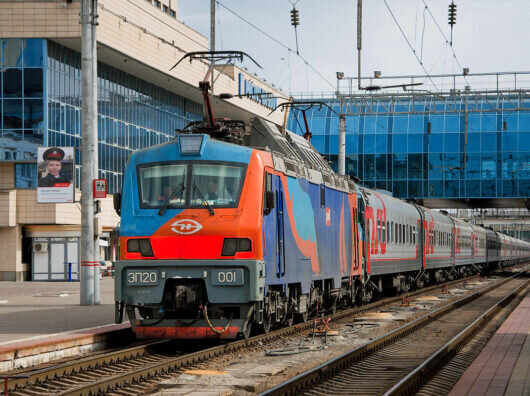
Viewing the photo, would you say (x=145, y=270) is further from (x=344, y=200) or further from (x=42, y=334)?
(x=344, y=200)

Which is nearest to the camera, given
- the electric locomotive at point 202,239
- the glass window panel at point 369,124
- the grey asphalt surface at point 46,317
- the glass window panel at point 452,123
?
the electric locomotive at point 202,239

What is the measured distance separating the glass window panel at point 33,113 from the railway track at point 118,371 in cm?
3320

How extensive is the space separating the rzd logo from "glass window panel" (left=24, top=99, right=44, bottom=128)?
3417 centimetres

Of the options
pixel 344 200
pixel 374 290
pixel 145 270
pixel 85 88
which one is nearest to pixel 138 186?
pixel 145 270

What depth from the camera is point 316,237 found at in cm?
1806

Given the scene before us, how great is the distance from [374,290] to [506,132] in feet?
140

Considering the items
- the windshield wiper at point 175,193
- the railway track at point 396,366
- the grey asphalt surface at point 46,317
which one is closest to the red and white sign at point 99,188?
the grey asphalt surface at point 46,317

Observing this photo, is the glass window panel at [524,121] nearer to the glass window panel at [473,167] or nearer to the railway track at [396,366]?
the glass window panel at [473,167]

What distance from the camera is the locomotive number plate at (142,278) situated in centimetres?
1396

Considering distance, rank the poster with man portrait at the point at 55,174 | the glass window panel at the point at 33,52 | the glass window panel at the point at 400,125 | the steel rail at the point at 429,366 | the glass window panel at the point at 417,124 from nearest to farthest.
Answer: the steel rail at the point at 429,366
the poster with man portrait at the point at 55,174
the glass window panel at the point at 33,52
the glass window panel at the point at 417,124
the glass window panel at the point at 400,125

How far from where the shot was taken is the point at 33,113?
46.7 meters

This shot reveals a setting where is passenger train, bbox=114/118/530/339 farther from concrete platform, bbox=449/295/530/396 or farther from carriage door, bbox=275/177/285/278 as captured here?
concrete platform, bbox=449/295/530/396

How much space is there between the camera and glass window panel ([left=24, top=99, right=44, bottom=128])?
1836 inches

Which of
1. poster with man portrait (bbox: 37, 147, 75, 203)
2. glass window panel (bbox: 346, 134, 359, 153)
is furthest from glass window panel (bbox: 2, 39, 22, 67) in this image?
glass window panel (bbox: 346, 134, 359, 153)
